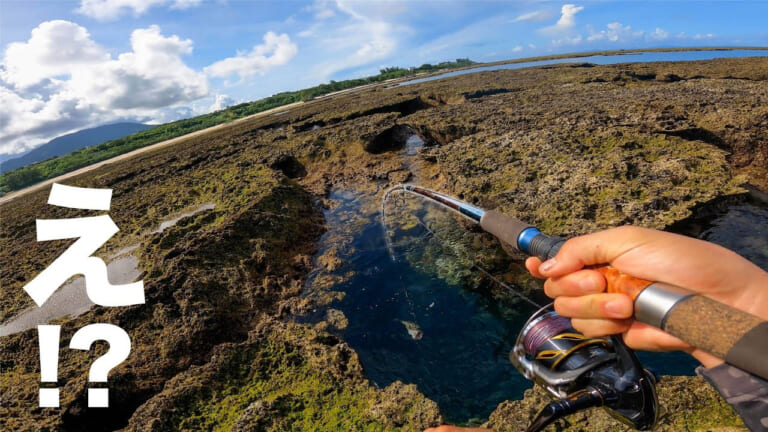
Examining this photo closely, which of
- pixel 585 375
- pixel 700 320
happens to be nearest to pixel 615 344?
pixel 585 375

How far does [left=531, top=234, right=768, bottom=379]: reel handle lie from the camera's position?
44.4 inches

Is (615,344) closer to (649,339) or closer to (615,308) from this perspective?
(649,339)

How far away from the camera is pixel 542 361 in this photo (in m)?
2.65

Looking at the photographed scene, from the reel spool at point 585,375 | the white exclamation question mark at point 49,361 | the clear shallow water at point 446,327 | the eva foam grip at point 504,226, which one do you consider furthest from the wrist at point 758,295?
the white exclamation question mark at point 49,361

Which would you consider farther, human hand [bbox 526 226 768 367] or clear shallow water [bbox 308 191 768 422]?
clear shallow water [bbox 308 191 768 422]

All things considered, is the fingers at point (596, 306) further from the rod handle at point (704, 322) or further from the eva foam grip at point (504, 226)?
the eva foam grip at point (504, 226)

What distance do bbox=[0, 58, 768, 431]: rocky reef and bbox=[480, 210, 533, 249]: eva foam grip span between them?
2.39 meters

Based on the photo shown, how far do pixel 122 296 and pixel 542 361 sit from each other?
27.6ft

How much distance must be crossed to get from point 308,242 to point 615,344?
918cm

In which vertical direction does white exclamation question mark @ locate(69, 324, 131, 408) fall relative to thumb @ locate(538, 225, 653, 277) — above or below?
below

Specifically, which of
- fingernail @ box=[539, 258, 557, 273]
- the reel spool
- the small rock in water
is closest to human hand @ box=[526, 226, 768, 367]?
fingernail @ box=[539, 258, 557, 273]

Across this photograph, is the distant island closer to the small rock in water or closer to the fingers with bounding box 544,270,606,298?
the small rock in water

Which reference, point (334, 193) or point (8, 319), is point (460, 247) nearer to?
point (334, 193)

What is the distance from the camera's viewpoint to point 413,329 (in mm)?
6512
